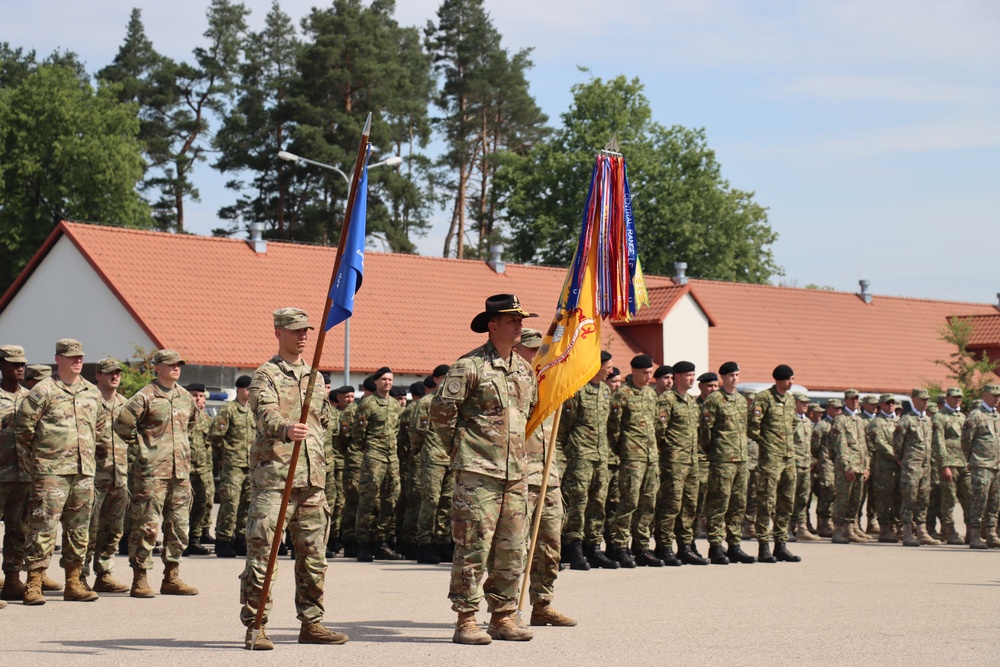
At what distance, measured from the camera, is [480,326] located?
9.56m

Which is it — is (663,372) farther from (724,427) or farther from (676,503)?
(676,503)

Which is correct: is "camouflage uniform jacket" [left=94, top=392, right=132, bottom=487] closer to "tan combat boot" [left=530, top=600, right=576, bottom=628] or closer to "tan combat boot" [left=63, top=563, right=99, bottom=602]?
"tan combat boot" [left=63, top=563, right=99, bottom=602]

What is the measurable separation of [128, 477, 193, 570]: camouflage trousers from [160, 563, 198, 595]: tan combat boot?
0.32 feet

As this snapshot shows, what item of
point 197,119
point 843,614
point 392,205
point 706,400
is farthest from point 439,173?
point 843,614

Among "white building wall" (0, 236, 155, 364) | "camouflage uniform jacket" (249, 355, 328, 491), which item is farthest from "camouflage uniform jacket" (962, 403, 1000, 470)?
"white building wall" (0, 236, 155, 364)

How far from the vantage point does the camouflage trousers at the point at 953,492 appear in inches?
711

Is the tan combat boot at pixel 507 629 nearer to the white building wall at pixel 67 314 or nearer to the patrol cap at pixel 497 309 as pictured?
the patrol cap at pixel 497 309

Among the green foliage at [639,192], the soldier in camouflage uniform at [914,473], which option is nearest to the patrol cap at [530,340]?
the soldier in camouflage uniform at [914,473]

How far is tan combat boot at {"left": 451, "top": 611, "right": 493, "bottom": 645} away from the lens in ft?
29.6

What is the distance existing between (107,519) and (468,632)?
4.49 m

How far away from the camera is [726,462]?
15062 millimetres

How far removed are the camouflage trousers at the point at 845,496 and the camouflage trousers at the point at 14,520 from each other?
11.2m

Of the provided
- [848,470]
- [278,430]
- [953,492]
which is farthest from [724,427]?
[278,430]

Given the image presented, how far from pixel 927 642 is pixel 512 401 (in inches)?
121
